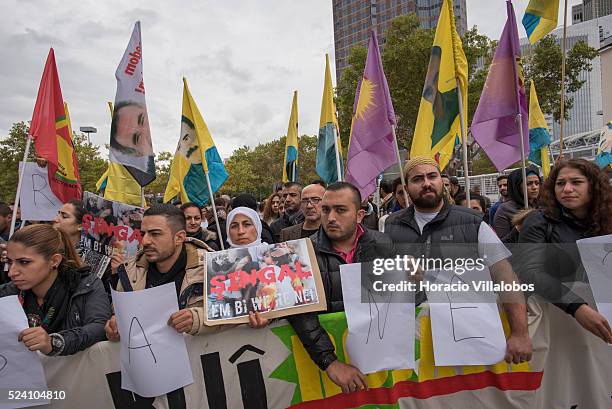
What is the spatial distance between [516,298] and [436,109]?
8.93 ft

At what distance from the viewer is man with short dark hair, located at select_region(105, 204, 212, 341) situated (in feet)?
7.70

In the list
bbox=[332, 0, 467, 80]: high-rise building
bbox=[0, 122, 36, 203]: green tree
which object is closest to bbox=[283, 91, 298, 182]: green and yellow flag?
bbox=[0, 122, 36, 203]: green tree

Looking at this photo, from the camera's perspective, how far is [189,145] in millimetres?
5512

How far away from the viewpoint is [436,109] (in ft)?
14.8

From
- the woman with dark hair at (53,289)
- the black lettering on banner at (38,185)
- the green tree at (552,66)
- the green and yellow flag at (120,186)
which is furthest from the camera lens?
the green tree at (552,66)

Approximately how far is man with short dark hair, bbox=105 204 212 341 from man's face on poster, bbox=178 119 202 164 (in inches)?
119

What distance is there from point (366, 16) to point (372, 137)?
288 ft

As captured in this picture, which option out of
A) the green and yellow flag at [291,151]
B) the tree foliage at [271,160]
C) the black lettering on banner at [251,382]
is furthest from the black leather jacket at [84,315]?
the tree foliage at [271,160]

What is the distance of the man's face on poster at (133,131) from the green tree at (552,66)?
60.1 ft

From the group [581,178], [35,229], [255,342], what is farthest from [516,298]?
[35,229]

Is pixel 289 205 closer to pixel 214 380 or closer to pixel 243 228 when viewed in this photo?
pixel 243 228

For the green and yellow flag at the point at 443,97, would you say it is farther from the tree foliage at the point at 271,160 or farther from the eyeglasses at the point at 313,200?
the tree foliage at the point at 271,160

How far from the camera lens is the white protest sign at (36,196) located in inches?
180

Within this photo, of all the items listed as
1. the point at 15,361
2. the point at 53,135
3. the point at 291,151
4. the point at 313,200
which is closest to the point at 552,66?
the point at 291,151
